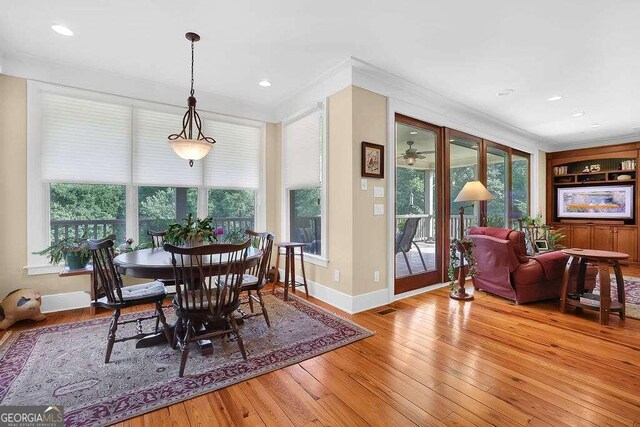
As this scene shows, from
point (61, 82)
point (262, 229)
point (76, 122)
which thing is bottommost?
point (262, 229)

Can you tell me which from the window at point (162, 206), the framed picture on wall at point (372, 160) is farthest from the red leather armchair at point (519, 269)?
the window at point (162, 206)

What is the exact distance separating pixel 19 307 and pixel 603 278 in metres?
5.80

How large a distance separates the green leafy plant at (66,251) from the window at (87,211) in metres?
0.24

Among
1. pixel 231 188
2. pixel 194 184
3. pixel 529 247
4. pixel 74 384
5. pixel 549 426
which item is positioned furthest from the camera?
pixel 529 247

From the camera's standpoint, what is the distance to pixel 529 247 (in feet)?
17.1

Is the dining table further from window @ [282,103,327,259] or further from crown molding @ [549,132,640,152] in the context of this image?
crown molding @ [549,132,640,152]

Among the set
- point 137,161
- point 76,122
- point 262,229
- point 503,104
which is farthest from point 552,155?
point 76,122

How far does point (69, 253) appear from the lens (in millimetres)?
3168

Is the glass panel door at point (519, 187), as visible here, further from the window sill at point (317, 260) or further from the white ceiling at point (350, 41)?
the window sill at point (317, 260)

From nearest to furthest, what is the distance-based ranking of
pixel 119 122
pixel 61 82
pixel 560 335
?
pixel 560 335 → pixel 61 82 → pixel 119 122

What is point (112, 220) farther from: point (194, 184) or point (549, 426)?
point (549, 426)

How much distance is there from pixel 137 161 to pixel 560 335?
4.96 m

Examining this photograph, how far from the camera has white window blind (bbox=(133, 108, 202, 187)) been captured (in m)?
3.76

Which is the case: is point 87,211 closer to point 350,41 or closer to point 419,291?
point 350,41
